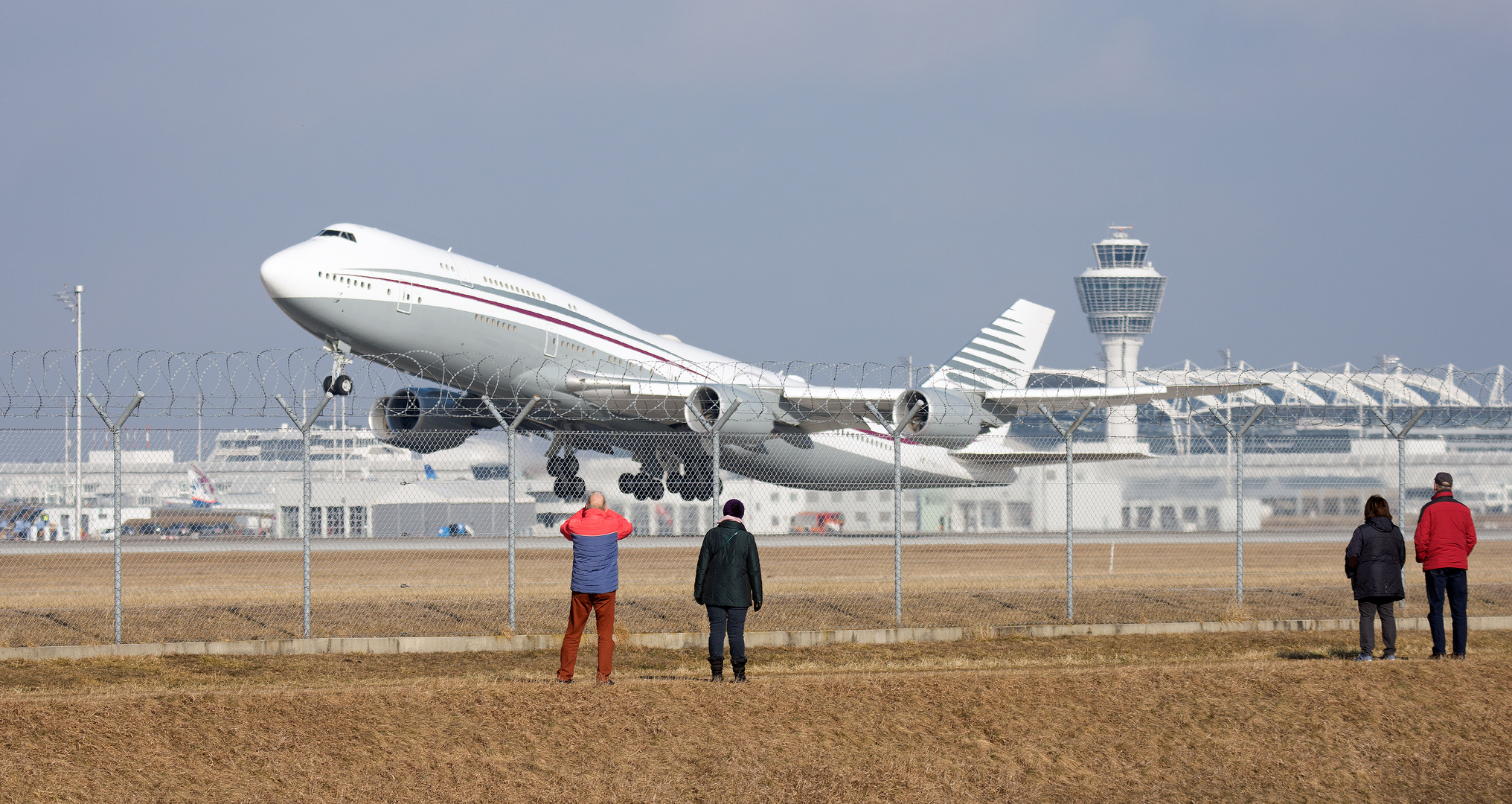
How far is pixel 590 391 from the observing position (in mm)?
37906

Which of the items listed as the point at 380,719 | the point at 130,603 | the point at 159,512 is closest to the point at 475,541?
the point at 159,512

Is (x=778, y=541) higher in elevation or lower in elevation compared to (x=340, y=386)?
lower

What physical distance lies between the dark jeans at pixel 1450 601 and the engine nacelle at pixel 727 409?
23.7 m

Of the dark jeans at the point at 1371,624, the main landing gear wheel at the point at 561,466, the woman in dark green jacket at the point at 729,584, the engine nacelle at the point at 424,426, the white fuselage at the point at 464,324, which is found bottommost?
the dark jeans at the point at 1371,624

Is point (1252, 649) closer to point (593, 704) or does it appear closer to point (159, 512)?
point (593, 704)

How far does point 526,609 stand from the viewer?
1834cm

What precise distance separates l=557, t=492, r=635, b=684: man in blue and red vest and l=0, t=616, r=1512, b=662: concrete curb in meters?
3.27

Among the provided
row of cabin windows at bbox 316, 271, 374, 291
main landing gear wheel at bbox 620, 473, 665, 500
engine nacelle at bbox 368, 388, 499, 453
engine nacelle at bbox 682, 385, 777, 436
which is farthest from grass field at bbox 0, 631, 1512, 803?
main landing gear wheel at bbox 620, 473, 665, 500

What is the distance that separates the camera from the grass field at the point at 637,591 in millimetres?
17109

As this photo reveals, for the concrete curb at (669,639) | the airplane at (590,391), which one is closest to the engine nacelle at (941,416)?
the airplane at (590,391)

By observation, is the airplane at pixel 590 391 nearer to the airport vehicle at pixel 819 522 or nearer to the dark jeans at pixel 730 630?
the airport vehicle at pixel 819 522

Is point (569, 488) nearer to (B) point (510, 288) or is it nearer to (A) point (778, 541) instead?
(A) point (778, 541)

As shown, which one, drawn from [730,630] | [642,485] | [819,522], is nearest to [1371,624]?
[730,630]

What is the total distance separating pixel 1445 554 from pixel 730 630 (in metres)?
7.15
